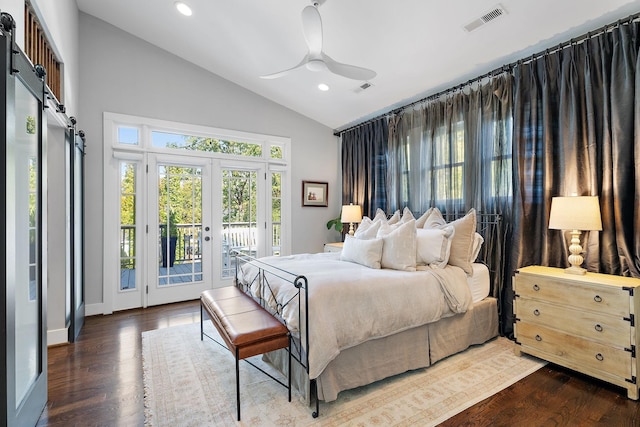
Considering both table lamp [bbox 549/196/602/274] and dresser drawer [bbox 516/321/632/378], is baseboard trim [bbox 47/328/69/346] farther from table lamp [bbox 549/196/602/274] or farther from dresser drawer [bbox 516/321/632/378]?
table lamp [bbox 549/196/602/274]

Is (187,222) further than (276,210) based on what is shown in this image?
No

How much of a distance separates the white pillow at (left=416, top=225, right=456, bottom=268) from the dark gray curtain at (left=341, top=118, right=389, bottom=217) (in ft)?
6.13

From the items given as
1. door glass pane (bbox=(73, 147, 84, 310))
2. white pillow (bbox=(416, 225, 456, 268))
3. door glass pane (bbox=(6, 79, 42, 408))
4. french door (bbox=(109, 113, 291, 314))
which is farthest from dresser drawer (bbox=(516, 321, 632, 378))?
door glass pane (bbox=(73, 147, 84, 310))

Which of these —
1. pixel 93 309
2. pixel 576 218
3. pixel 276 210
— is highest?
pixel 276 210

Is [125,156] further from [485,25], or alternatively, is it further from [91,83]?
[485,25]

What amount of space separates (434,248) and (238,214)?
10.5ft

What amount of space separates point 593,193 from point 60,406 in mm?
4276

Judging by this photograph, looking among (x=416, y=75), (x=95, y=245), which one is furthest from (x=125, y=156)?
(x=416, y=75)

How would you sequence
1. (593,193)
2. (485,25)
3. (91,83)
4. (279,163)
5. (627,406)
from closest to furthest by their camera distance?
(627,406) < (593,193) < (485,25) < (91,83) < (279,163)

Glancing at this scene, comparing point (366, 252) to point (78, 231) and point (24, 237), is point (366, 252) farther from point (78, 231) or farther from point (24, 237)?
point (78, 231)

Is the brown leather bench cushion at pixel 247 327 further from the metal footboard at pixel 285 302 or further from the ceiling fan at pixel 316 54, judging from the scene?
the ceiling fan at pixel 316 54

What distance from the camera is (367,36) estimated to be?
3203 mm

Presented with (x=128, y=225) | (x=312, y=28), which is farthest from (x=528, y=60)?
(x=128, y=225)

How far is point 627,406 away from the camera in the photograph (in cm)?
202
